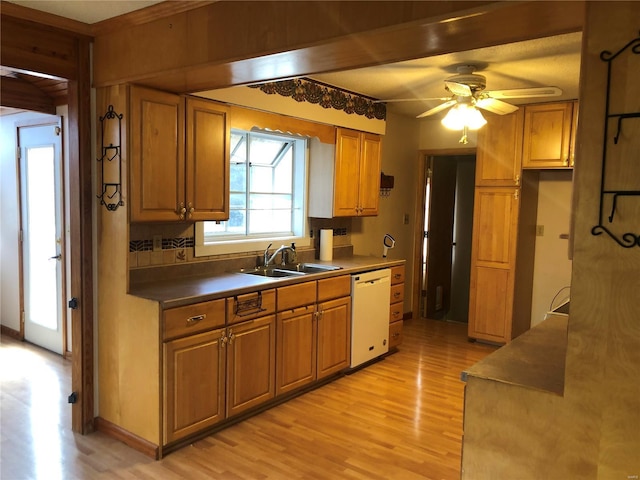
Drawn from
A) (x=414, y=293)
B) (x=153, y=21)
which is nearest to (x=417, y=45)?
(x=153, y=21)

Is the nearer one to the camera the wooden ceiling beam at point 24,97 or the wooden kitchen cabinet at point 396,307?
the wooden ceiling beam at point 24,97

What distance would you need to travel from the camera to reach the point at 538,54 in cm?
334

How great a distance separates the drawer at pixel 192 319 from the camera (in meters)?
2.83

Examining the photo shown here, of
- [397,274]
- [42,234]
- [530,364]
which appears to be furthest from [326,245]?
[530,364]

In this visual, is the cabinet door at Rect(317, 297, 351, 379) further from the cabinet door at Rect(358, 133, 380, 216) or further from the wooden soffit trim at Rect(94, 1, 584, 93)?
the wooden soffit trim at Rect(94, 1, 584, 93)

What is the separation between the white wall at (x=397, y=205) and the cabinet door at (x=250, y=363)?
2129 millimetres

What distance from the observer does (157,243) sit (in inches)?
135

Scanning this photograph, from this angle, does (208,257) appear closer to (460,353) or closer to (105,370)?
(105,370)

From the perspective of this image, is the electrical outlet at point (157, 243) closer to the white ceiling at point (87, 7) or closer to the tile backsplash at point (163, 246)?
the tile backsplash at point (163, 246)

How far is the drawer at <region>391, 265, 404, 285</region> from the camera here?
15.7ft

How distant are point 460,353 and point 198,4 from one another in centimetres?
394

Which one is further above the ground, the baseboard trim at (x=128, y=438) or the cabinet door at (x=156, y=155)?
the cabinet door at (x=156, y=155)

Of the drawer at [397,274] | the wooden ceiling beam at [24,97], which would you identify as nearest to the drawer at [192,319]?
the drawer at [397,274]

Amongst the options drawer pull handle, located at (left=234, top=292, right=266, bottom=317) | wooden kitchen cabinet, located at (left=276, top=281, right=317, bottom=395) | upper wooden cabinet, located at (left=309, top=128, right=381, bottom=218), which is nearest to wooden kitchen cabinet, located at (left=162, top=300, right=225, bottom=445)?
drawer pull handle, located at (left=234, top=292, right=266, bottom=317)
